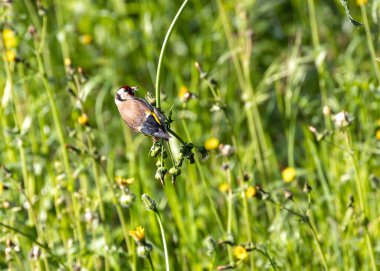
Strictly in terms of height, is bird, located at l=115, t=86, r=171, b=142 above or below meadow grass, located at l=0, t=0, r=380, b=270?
below

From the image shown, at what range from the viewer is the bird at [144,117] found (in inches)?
45.4

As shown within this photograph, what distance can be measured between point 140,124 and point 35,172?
138 centimetres

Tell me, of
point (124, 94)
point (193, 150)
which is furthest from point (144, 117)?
point (193, 150)

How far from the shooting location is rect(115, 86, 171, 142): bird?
1.15 meters

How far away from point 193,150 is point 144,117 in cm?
81

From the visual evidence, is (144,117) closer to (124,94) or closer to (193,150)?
(124,94)

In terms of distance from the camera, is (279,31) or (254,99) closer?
(254,99)

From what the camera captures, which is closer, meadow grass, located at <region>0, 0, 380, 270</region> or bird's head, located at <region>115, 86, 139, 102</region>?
bird's head, located at <region>115, 86, 139, 102</region>

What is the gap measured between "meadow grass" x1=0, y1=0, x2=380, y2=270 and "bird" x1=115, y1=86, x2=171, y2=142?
0.06 m

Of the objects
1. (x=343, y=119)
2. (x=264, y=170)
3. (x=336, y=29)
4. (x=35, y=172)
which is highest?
(x=336, y=29)

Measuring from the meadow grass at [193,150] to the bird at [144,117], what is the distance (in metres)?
0.06

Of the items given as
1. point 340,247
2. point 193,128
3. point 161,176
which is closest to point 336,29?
point 193,128

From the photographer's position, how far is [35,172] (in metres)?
2.44

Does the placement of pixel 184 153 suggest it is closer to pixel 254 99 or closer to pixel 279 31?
pixel 254 99
